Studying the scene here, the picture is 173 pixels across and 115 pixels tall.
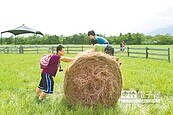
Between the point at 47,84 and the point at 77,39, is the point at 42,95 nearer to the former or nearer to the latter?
the point at 47,84

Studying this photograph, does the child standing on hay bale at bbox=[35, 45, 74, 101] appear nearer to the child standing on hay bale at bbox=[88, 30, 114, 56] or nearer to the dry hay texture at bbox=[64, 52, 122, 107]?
the dry hay texture at bbox=[64, 52, 122, 107]

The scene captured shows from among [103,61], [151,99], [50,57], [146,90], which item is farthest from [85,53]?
[146,90]

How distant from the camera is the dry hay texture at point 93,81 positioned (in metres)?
4.62

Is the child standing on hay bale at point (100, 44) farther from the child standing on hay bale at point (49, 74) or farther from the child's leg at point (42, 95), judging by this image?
the child's leg at point (42, 95)

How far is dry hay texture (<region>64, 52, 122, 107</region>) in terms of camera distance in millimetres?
4625

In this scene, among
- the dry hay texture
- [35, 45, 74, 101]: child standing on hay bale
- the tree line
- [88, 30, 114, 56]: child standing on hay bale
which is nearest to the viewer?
the dry hay texture

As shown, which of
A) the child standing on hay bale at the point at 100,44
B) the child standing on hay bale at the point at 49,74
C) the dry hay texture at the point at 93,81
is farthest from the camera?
the child standing on hay bale at the point at 100,44

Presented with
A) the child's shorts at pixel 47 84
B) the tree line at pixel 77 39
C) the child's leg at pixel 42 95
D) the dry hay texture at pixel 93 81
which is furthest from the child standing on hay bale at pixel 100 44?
the tree line at pixel 77 39

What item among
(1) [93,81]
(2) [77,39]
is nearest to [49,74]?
(1) [93,81]

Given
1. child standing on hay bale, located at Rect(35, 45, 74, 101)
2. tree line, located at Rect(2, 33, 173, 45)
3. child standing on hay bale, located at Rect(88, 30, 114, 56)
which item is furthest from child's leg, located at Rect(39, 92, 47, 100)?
tree line, located at Rect(2, 33, 173, 45)

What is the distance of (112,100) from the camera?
4656 millimetres

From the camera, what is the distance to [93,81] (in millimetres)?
4637

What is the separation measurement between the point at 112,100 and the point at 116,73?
0.48m

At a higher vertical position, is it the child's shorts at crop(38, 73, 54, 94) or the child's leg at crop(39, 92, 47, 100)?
the child's shorts at crop(38, 73, 54, 94)
